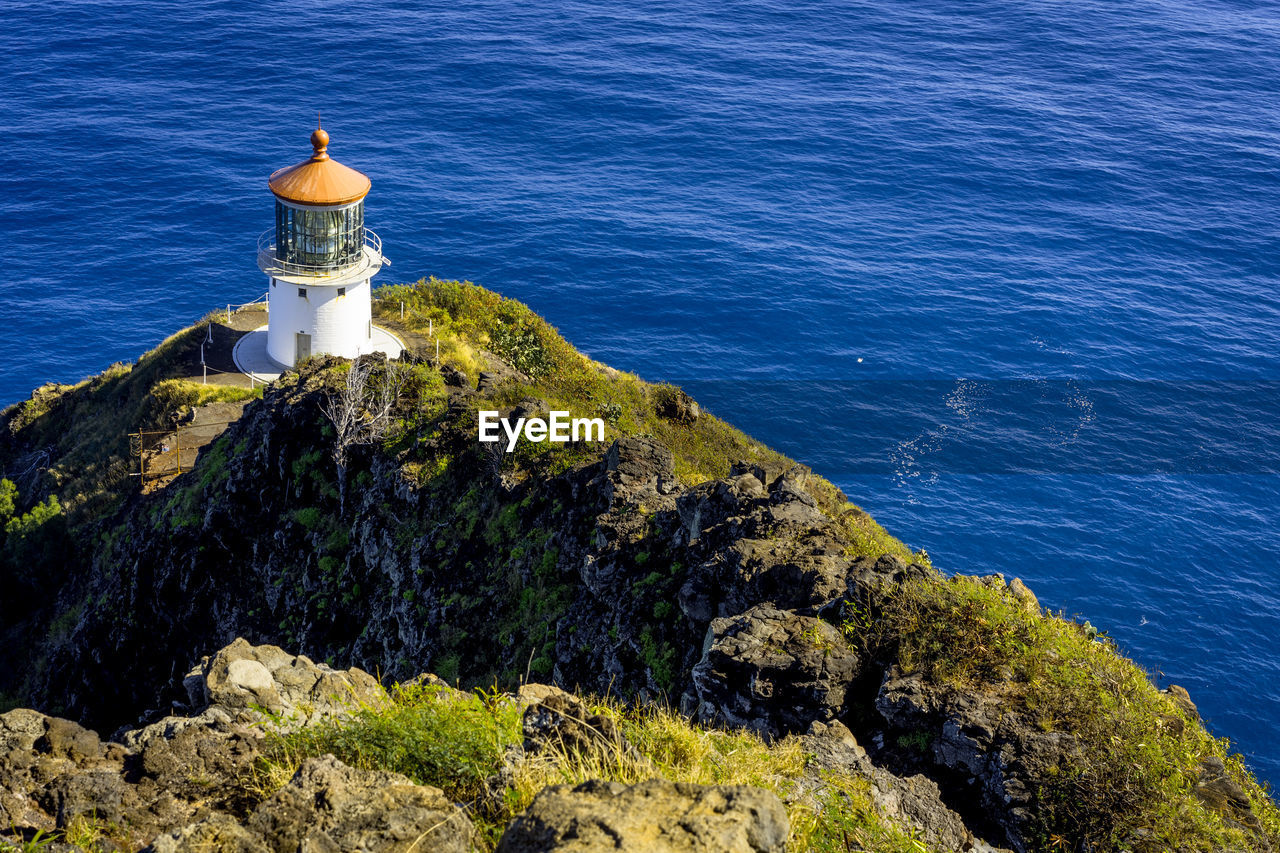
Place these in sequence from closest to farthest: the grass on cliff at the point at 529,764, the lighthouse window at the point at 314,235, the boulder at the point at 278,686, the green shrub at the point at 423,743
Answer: the grass on cliff at the point at 529,764, the green shrub at the point at 423,743, the boulder at the point at 278,686, the lighthouse window at the point at 314,235

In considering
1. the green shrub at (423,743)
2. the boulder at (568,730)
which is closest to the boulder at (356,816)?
the green shrub at (423,743)

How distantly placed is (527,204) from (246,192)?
71.5 feet

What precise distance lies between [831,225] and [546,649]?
64849mm

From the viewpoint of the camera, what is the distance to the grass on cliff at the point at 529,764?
32.1 ft

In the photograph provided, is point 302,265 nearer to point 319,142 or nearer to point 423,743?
point 319,142

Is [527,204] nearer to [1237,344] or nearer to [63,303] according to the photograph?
[63,303]

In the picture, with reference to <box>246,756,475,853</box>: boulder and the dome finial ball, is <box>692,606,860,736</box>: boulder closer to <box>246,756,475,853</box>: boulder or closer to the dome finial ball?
<box>246,756,475,853</box>: boulder

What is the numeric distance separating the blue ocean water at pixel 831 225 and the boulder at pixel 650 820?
38304 mm

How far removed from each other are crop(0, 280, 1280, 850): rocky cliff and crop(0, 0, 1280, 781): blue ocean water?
2649 cm

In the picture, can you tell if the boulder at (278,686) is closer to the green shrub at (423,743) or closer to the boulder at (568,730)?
the green shrub at (423,743)

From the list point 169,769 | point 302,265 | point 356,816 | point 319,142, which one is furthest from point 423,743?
point 302,265

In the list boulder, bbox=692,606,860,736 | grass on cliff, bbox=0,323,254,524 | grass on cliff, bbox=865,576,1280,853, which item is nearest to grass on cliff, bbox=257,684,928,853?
boulder, bbox=692,606,860,736

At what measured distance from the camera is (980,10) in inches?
5044
